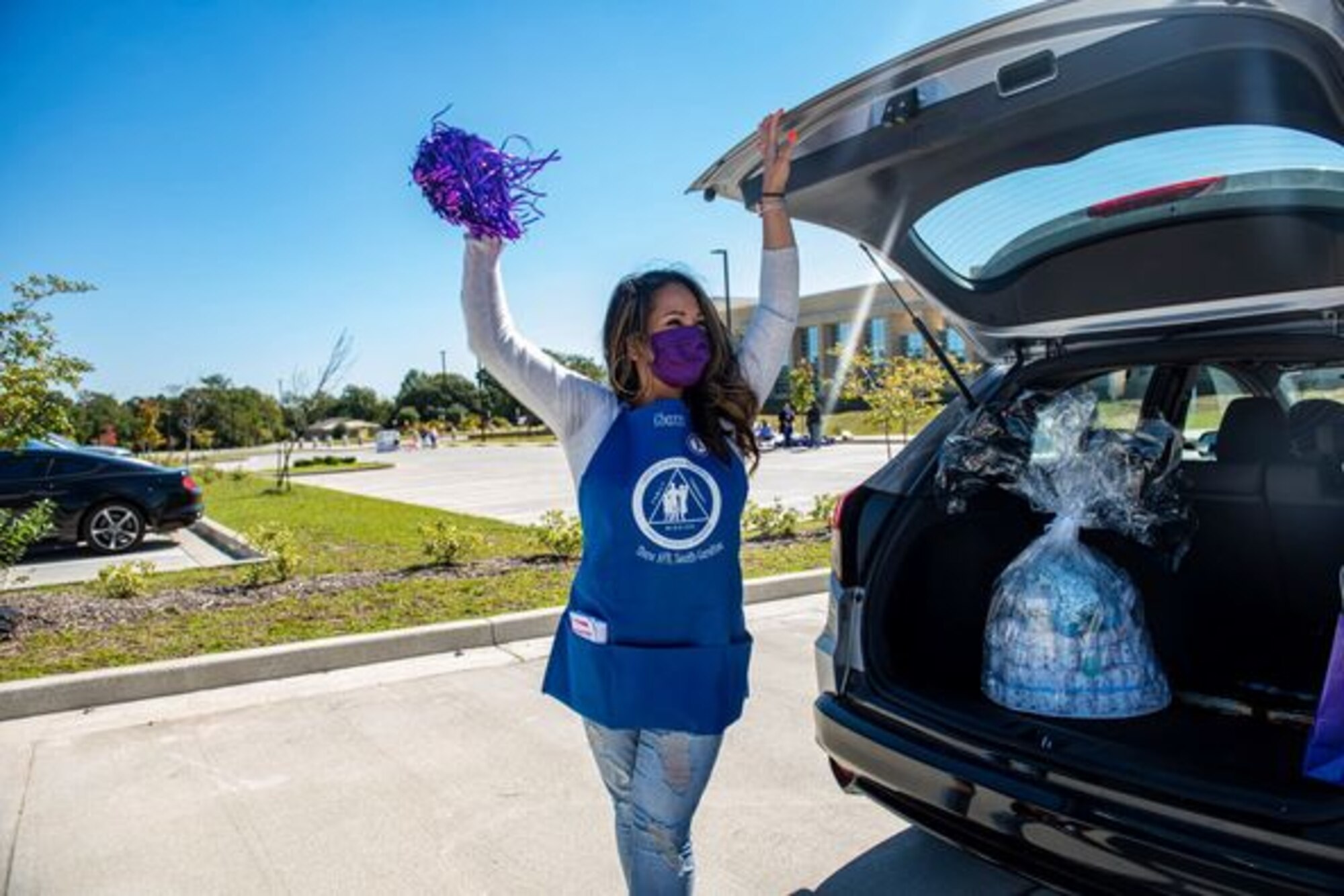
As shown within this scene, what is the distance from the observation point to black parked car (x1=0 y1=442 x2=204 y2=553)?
9.86m

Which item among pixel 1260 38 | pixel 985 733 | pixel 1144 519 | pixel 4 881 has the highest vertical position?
pixel 1260 38

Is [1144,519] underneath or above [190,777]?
above

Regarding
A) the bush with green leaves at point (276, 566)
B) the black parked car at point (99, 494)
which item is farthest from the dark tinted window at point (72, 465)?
the bush with green leaves at point (276, 566)

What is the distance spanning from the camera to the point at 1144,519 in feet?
8.48

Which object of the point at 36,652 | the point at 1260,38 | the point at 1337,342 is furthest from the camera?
the point at 36,652

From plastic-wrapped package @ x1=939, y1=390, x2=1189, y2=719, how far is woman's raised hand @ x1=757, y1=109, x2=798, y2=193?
3.18 ft

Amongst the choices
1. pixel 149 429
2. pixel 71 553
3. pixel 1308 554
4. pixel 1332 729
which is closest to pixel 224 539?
pixel 71 553

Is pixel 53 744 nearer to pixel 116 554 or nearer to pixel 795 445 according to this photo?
pixel 116 554

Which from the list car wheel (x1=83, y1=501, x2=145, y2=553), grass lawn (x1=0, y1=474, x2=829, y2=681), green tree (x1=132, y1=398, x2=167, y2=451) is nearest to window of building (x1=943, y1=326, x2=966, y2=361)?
Answer: grass lawn (x1=0, y1=474, x2=829, y2=681)

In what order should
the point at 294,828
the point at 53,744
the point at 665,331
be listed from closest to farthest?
the point at 665,331, the point at 294,828, the point at 53,744

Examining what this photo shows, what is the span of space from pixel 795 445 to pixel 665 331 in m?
28.1

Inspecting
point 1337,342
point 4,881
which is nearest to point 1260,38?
point 1337,342

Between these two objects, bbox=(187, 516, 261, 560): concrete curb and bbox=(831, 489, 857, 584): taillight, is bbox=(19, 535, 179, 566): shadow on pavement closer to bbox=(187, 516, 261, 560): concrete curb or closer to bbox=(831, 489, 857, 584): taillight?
bbox=(187, 516, 261, 560): concrete curb

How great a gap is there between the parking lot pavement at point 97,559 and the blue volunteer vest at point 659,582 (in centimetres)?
752
